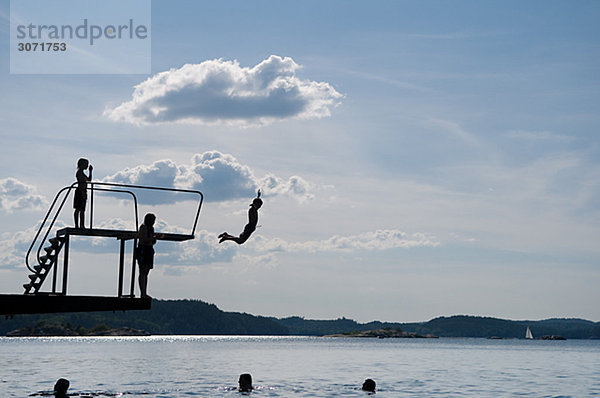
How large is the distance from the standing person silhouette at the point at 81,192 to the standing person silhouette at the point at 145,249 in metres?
2.21

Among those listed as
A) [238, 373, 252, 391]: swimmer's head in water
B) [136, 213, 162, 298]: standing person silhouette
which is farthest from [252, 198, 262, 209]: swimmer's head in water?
[238, 373, 252, 391]: swimmer's head in water

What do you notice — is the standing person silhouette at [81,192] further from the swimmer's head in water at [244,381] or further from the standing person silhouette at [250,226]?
the swimmer's head in water at [244,381]

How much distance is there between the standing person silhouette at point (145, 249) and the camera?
2552cm

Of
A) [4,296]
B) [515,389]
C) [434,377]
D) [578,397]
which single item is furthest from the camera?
[434,377]

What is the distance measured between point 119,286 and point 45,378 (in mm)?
47281

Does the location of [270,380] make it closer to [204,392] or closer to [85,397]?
[204,392]

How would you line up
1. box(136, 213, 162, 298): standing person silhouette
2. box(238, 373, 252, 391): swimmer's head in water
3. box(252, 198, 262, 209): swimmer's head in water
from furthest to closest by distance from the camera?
box(238, 373, 252, 391): swimmer's head in water
box(252, 198, 262, 209): swimmer's head in water
box(136, 213, 162, 298): standing person silhouette

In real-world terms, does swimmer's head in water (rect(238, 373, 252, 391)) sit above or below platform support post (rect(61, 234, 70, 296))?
below

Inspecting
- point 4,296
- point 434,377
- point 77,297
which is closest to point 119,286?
point 77,297

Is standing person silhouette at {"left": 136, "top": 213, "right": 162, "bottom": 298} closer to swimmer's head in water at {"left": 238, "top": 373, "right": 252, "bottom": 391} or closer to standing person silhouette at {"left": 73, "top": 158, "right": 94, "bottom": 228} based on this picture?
standing person silhouette at {"left": 73, "top": 158, "right": 94, "bottom": 228}

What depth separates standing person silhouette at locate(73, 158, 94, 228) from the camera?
26.2 metres

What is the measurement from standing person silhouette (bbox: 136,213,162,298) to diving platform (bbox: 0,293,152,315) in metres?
0.64

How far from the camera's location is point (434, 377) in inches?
3142

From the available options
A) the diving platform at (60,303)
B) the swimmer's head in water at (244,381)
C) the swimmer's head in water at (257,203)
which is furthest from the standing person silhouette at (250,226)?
the swimmer's head in water at (244,381)
